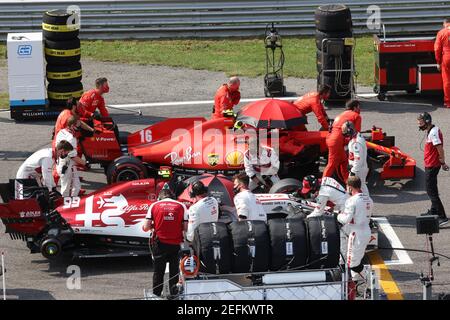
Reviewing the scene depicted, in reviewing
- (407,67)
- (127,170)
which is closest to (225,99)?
(127,170)

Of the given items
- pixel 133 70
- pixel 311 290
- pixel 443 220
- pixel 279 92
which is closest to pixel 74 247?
pixel 311 290

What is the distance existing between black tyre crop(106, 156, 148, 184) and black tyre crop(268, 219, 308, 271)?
17.4 ft

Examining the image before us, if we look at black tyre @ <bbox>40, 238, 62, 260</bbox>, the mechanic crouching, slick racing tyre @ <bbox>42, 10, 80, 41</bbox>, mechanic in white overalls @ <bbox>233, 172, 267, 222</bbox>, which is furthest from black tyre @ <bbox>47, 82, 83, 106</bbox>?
the mechanic crouching

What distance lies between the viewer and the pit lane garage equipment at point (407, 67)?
21.8 meters

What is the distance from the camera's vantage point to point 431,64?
71.6 feet

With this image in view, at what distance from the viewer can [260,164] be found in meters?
16.0

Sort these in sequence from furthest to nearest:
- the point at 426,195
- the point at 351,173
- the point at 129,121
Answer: the point at 129,121 < the point at 426,195 < the point at 351,173

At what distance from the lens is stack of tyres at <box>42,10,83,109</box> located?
2112cm

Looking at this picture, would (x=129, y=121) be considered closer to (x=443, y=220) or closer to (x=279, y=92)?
(x=279, y=92)

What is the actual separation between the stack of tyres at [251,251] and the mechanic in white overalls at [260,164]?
445cm

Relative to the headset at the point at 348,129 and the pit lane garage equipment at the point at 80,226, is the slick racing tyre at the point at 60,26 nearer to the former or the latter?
the pit lane garage equipment at the point at 80,226

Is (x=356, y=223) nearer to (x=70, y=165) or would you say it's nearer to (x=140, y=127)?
(x=70, y=165)

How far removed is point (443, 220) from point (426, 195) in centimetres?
137

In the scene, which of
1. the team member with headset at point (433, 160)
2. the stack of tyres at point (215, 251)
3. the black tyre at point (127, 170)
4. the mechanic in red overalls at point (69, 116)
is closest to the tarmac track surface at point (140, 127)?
the team member with headset at point (433, 160)
